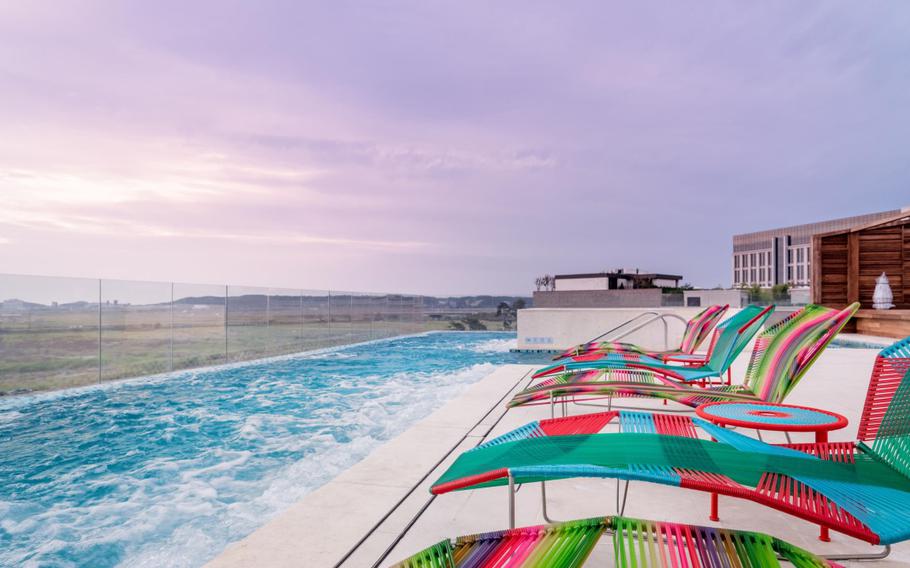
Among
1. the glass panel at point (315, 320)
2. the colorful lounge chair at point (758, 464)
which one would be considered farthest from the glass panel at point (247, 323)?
the colorful lounge chair at point (758, 464)

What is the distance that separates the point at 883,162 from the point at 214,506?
48.4 metres

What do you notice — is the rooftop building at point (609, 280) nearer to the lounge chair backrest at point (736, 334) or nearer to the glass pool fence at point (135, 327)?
the glass pool fence at point (135, 327)

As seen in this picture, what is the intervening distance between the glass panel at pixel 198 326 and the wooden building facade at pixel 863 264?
12775mm

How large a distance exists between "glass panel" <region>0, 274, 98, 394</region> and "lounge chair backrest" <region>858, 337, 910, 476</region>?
32.0ft

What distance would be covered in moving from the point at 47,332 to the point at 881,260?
1611 centimetres

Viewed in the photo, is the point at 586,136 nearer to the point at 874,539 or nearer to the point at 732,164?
the point at 732,164

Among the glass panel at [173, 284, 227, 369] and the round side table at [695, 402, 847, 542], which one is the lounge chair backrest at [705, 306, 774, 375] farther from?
the glass panel at [173, 284, 227, 369]

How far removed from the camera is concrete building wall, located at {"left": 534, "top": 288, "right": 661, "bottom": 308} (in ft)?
68.1

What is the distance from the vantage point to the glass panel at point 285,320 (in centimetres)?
1227

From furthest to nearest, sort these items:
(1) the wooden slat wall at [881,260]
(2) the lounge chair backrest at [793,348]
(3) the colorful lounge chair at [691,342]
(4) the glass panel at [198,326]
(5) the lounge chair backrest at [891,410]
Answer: (1) the wooden slat wall at [881,260], (4) the glass panel at [198,326], (3) the colorful lounge chair at [691,342], (2) the lounge chair backrest at [793,348], (5) the lounge chair backrest at [891,410]

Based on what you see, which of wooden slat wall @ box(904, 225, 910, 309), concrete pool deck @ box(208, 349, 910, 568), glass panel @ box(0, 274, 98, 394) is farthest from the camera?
wooden slat wall @ box(904, 225, 910, 309)

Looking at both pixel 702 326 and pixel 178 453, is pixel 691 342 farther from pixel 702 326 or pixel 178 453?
pixel 178 453

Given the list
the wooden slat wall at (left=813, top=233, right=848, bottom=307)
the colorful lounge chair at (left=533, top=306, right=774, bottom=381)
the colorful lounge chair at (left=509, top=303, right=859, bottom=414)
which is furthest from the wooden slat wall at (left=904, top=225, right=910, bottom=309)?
the colorful lounge chair at (left=509, top=303, right=859, bottom=414)

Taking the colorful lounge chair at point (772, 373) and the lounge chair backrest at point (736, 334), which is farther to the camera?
the lounge chair backrest at point (736, 334)
